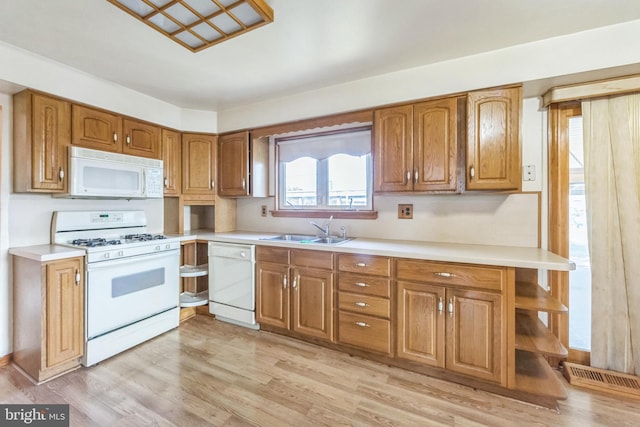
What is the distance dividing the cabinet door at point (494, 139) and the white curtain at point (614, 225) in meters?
0.49

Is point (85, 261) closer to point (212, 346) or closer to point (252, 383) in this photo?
point (212, 346)

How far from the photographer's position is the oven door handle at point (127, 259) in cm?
202

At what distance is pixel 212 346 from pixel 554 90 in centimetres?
326

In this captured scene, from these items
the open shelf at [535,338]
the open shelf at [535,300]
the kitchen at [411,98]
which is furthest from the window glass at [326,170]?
the open shelf at [535,338]

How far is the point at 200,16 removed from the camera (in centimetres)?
148

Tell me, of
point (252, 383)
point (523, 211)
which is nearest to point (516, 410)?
point (523, 211)

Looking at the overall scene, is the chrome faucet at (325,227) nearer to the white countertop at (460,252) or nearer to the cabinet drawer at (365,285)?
the white countertop at (460,252)

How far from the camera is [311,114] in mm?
2576

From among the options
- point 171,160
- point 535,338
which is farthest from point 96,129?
point 535,338

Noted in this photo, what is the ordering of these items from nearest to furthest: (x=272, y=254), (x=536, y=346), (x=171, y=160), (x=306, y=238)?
(x=536, y=346) → (x=272, y=254) → (x=306, y=238) → (x=171, y=160)

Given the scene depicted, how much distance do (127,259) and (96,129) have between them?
1159 mm

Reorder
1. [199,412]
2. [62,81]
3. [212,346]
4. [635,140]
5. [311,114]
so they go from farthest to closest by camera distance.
Result: [311,114]
[212,346]
[62,81]
[635,140]
[199,412]

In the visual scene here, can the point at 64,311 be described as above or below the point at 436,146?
below

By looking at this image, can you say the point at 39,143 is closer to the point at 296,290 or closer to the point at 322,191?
the point at 296,290
